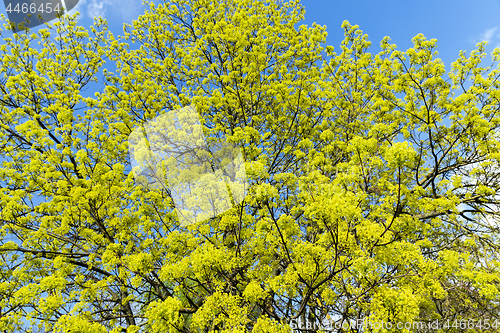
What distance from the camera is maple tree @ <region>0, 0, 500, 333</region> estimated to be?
376 centimetres

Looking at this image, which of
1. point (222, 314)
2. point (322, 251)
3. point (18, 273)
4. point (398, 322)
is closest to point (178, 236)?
point (222, 314)

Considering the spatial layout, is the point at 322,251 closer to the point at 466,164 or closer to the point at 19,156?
the point at 466,164

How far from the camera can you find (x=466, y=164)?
5918mm

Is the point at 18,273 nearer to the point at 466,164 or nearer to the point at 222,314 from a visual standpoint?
the point at 222,314

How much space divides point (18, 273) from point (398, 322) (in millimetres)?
7030

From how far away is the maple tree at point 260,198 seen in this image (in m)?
3.76

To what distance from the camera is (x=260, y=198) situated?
3.35m

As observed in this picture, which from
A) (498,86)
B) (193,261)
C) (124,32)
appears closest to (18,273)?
(193,261)

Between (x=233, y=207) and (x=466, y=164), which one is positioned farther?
(x=466, y=164)

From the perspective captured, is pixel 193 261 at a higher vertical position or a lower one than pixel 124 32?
lower

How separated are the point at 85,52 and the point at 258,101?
263 inches

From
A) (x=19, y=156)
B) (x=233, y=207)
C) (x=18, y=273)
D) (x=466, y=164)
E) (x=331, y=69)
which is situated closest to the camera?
(x=233, y=207)

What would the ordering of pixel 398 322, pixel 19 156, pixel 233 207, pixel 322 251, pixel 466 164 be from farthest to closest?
1. pixel 19 156
2. pixel 466 164
3. pixel 233 207
4. pixel 322 251
5. pixel 398 322

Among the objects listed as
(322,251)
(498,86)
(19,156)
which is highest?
(19,156)
